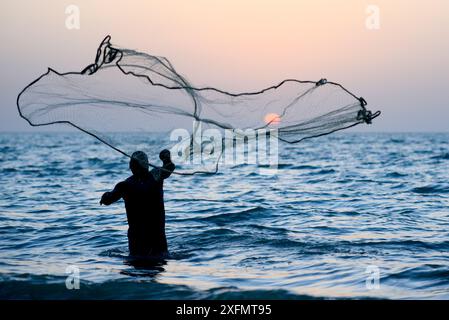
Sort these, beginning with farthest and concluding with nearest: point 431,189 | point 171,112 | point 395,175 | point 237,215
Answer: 1. point 395,175
2. point 431,189
3. point 237,215
4. point 171,112

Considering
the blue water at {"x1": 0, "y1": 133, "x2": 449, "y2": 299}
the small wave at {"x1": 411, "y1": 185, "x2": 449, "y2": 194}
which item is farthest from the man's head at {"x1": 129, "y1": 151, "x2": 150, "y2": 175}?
the small wave at {"x1": 411, "y1": 185, "x2": 449, "y2": 194}

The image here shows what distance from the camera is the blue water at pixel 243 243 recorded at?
730cm

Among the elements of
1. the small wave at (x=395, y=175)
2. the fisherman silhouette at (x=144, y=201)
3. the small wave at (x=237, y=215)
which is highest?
the fisherman silhouette at (x=144, y=201)

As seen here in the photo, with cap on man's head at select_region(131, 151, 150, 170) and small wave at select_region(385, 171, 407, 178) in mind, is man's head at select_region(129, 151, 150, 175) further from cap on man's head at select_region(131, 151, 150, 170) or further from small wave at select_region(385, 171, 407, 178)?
small wave at select_region(385, 171, 407, 178)

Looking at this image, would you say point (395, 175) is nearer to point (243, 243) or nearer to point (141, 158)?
point (243, 243)

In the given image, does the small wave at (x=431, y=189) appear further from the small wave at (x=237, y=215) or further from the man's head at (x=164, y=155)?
the man's head at (x=164, y=155)

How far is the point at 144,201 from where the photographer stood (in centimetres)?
819

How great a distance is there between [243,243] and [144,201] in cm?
259

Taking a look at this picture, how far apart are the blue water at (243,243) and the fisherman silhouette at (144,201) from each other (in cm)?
37

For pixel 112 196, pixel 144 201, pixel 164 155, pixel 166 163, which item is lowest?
pixel 144 201

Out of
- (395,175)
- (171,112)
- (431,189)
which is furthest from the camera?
(395,175)

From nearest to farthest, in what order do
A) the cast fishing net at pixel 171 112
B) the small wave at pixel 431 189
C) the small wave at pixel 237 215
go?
1. the cast fishing net at pixel 171 112
2. the small wave at pixel 237 215
3. the small wave at pixel 431 189

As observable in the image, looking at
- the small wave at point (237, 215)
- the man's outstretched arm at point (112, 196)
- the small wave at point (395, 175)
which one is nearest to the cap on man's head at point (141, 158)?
the man's outstretched arm at point (112, 196)

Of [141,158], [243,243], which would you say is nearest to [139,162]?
[141,158]
